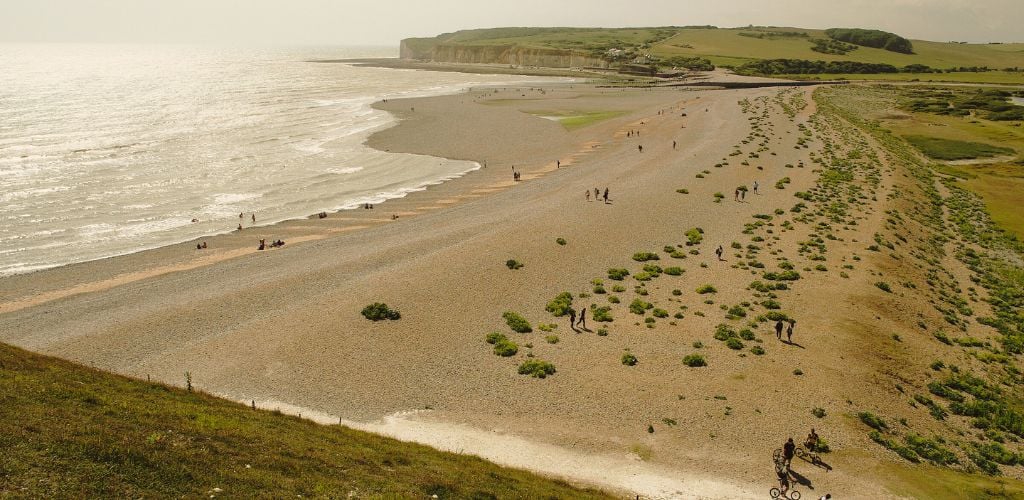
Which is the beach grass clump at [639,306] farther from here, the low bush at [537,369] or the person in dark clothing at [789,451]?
the person in dark clothing at [789,451]

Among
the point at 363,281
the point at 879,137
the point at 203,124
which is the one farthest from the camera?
the point at 203,124

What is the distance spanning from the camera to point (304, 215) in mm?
61844

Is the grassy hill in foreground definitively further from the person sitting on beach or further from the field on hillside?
the field on hillside

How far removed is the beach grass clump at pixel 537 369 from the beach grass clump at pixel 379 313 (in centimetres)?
1002

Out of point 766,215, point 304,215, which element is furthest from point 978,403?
point 304,215

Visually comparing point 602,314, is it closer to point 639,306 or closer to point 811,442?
point 639,306

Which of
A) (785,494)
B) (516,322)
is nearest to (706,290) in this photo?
(516,322)

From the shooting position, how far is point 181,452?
1566cm

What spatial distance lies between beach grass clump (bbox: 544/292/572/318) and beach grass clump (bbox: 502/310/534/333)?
2383mm

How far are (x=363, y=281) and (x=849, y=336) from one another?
107ft

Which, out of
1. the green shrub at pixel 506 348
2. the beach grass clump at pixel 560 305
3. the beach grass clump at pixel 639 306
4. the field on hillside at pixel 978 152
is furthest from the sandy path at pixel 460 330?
the field on hillside at pixel 978 152

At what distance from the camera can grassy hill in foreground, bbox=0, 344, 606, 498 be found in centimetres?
1387

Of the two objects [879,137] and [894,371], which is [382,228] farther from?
[879,137]

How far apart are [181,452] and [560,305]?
26280mm
